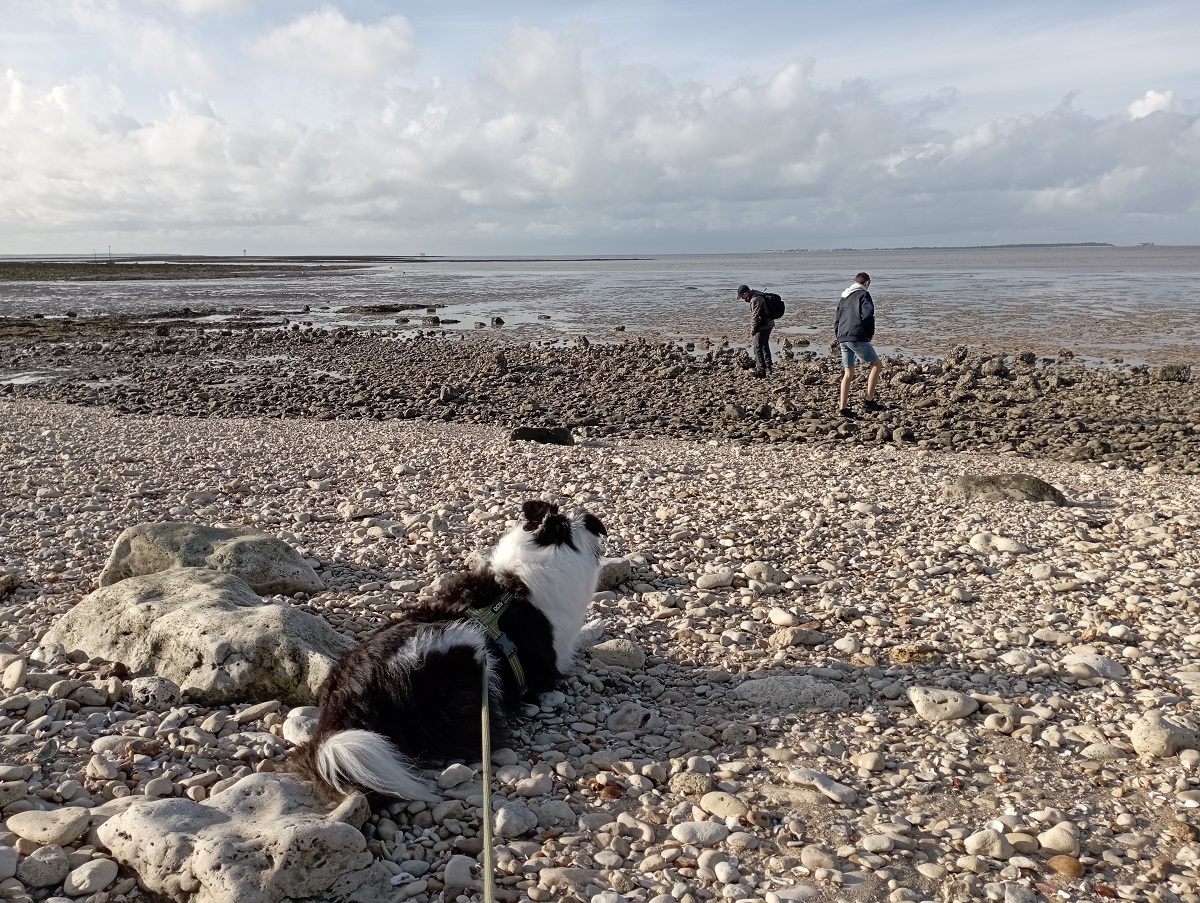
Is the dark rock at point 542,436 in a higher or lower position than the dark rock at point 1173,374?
lower

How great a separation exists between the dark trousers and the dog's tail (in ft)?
52.3

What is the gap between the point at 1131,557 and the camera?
688 centimetres

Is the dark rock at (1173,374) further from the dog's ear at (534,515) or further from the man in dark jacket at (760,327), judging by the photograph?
the dog's ear at (534,515)

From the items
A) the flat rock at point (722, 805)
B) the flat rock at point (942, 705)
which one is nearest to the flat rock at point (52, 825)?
the flat rock at point (722, 805)

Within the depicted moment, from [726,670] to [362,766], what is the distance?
2465 millimetres

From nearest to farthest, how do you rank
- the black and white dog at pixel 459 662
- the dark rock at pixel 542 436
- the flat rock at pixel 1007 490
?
the black and white dog at pixel 459 662 < the flat rock at pixel 1007 490 < the dark rock at pixel 542 436

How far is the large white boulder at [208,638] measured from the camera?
455 cm

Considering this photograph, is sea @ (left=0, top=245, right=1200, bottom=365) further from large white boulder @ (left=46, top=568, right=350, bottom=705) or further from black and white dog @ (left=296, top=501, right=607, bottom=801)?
large white boulder @ (left=46, top=568, right=350, bottom=705)

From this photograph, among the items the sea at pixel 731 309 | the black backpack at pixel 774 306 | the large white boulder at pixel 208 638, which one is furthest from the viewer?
the sea at pixel 731 309

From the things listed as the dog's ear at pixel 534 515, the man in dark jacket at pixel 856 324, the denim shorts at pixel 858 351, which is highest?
the man in dark jacket at pixel 856 324

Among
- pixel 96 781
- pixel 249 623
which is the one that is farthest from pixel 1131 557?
pixel 96 781

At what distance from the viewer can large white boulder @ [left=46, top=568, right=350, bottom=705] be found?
4.55m

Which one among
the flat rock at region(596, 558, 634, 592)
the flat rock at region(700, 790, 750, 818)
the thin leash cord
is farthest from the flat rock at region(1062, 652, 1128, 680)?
the thin leash cord

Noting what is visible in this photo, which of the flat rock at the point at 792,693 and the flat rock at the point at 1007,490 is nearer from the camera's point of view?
the flat rock at the point at 792,693
